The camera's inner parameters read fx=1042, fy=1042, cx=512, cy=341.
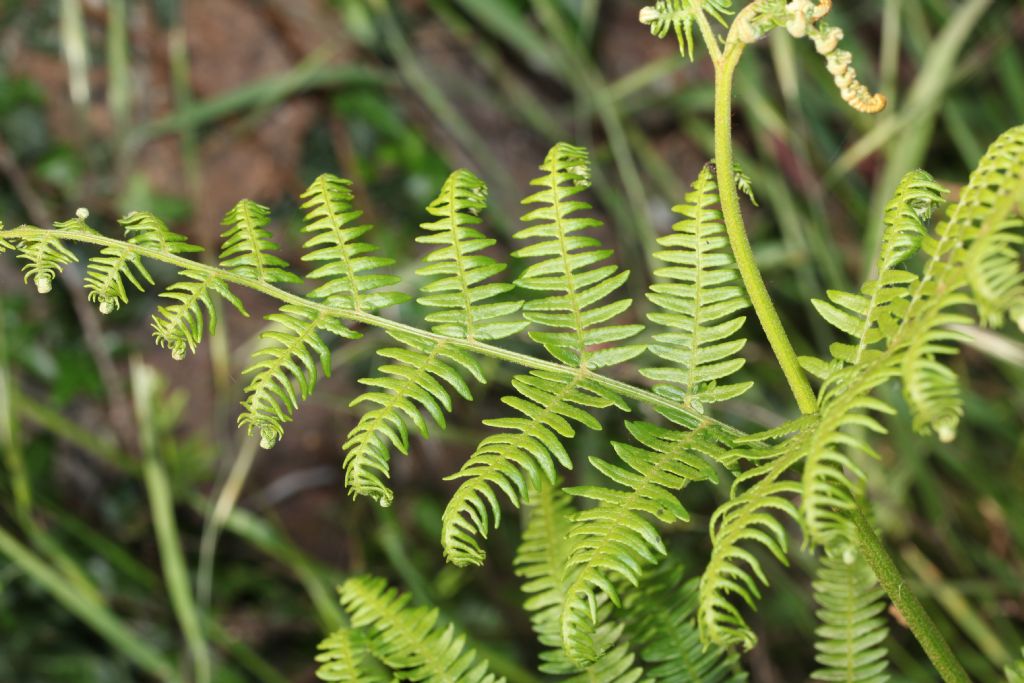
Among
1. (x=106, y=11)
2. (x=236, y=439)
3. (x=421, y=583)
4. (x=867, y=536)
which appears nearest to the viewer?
(x=867, y=536)

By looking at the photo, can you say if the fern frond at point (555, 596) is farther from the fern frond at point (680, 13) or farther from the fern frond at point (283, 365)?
the fern frond at point (680, 13)

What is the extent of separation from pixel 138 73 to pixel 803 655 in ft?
7.39

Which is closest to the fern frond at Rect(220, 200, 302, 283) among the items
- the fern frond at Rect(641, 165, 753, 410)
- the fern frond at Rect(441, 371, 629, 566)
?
the fern frond at Rect(441, 371, 629, 566)

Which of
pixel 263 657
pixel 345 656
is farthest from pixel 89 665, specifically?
pixel 345 656

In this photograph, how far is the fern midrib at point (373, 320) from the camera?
879 mm

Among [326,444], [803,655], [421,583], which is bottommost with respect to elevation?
[803,655]

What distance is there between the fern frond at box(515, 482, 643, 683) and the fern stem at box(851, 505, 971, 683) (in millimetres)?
273

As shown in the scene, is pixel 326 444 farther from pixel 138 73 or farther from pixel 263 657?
pixel 138 73

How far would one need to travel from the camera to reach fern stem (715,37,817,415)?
81cm

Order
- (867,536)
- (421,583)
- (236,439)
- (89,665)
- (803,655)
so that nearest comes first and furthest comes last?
1. (867,536)
2. (421,583)
3. (89,665)
4. (803,655)
5. (236,439)

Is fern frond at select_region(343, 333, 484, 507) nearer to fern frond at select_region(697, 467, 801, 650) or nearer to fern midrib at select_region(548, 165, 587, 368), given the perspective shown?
fern midrib at select_region(548, 165, 587, 368)

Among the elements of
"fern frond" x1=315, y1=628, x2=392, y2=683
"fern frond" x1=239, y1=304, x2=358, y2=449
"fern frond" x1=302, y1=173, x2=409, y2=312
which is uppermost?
"fern frond" x1=302, y1=173, x2=409, y2=312

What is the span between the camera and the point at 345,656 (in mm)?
1024

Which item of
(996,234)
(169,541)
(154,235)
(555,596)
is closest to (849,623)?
(555,596)
